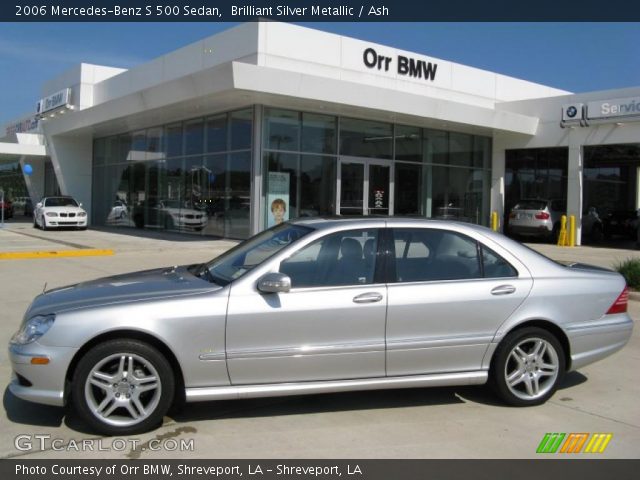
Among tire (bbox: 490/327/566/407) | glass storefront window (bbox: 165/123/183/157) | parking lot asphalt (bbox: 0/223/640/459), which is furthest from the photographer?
glass storefront window (bbox: 165/123/183/157)

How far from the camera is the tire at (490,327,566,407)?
4.83 m

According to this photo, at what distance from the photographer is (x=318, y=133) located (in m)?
20.0

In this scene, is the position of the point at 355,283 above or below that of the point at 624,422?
above

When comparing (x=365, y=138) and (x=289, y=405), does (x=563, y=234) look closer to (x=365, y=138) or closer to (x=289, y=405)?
(x=365, y=138)

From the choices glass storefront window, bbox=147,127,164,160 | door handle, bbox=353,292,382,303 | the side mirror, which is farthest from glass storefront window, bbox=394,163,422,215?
the side mirror

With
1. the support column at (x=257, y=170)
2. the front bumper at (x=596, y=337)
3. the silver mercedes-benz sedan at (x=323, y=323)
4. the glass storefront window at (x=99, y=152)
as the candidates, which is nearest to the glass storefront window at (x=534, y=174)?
the support column at (x=257, y=170)

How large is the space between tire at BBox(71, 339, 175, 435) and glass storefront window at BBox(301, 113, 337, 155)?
15.9m

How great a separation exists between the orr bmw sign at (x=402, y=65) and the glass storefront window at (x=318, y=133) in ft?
9.43

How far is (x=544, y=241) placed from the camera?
23.6m
